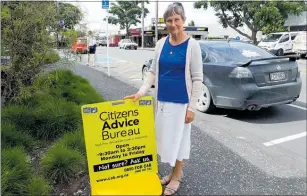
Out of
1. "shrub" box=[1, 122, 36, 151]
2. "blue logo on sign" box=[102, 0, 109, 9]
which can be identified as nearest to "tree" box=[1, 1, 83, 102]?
"shrub" box=[1, 122, 36, 151]

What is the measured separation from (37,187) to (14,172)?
0.26 meters

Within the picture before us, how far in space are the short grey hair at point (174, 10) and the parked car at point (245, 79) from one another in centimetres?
306

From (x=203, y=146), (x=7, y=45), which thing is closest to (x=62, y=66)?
(x=7, y=45)

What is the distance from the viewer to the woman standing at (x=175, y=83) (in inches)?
100

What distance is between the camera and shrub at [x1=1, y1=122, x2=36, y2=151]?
3397 millimetres

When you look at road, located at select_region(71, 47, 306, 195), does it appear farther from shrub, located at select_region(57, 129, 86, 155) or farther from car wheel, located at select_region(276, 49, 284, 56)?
car wheel, located at select_region(276, 49, 284, 56)

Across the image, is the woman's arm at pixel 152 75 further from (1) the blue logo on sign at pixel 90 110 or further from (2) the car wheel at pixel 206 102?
(2) the car wheel at pixel 206 102

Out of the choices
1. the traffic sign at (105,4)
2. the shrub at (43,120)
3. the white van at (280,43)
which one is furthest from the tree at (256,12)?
the shrub at (43,120)

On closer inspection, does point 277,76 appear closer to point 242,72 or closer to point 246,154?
point 242,72

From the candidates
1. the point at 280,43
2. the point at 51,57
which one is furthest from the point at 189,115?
the point at 280,43

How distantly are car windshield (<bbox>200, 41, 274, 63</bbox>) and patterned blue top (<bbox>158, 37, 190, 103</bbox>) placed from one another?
326 cm

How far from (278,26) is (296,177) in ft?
Result: 103

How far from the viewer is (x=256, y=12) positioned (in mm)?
30453

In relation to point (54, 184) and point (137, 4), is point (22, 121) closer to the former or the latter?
point (54, 184)
